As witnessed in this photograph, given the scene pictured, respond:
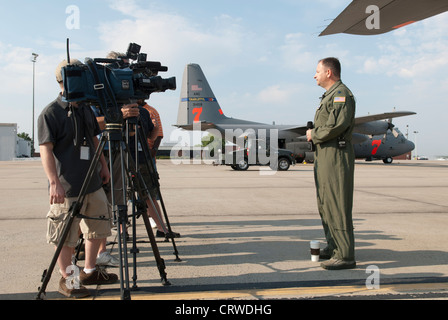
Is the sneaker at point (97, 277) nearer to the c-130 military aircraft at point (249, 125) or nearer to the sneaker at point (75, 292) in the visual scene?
the sneaker at point (75, 292)

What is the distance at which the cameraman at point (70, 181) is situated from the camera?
9.84ft

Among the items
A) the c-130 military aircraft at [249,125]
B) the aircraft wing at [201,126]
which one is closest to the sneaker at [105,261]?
the aircraft wing at [201,126]

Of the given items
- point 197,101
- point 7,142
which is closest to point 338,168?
point 197,101

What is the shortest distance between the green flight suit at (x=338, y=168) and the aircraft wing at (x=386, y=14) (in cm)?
161

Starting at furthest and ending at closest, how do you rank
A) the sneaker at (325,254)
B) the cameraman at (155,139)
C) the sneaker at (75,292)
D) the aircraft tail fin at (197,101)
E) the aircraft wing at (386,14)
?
the aircraft tail fin at (197,101) < the cameraman at (155,139) < the aircraft wing at (386,14) < the sneaker at (325,254) < the sneaker at (75,292)

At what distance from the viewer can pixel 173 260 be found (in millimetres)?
4055

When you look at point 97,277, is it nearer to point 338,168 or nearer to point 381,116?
point 338,168

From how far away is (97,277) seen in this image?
3.27m

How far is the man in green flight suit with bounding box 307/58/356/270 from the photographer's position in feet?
11.8

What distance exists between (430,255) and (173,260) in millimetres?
2855

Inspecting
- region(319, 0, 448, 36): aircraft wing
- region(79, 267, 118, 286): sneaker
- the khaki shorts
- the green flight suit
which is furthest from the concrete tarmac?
region(319, 0, 448, 36): aircraft wing

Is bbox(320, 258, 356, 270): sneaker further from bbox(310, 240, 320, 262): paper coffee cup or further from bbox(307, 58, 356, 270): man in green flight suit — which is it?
bbox(310, 240, 320, 262): paper coffee cup
